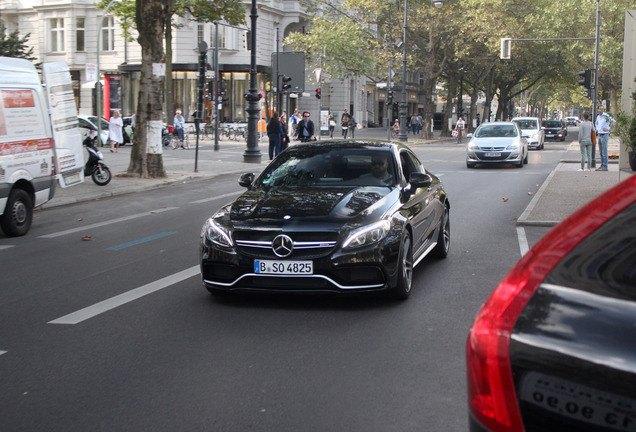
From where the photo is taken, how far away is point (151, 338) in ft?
19.5

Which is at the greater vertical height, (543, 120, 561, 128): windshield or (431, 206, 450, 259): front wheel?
(543, 120, 561, 128): windshield

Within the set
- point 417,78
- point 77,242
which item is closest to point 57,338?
point 77,242

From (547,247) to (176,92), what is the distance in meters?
55.3

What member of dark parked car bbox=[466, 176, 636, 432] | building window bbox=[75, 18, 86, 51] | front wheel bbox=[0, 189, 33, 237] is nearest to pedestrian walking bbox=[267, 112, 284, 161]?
front wheel bbox=[0, 189, 33, 237]

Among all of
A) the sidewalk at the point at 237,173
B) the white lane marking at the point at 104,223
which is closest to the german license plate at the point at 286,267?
the white lane marking at the point at 104,223

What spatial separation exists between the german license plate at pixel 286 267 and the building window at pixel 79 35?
182 feet

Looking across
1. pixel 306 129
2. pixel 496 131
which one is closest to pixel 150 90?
pixel 306 129

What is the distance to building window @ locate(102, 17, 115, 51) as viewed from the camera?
5722 centimetres

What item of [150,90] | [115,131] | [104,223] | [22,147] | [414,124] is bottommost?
[104,223]

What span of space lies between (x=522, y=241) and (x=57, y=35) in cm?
5429

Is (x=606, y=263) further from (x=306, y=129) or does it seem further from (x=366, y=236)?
(x=306, y=129)

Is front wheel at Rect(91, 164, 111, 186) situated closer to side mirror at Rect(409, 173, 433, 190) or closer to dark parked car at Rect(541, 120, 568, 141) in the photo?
side mirror at Rect(409, 173, 433, 190)

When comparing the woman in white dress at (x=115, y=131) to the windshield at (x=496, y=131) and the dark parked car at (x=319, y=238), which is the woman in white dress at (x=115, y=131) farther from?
the dark parked car at (x=319, y=238)

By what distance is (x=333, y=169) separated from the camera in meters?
8.15
